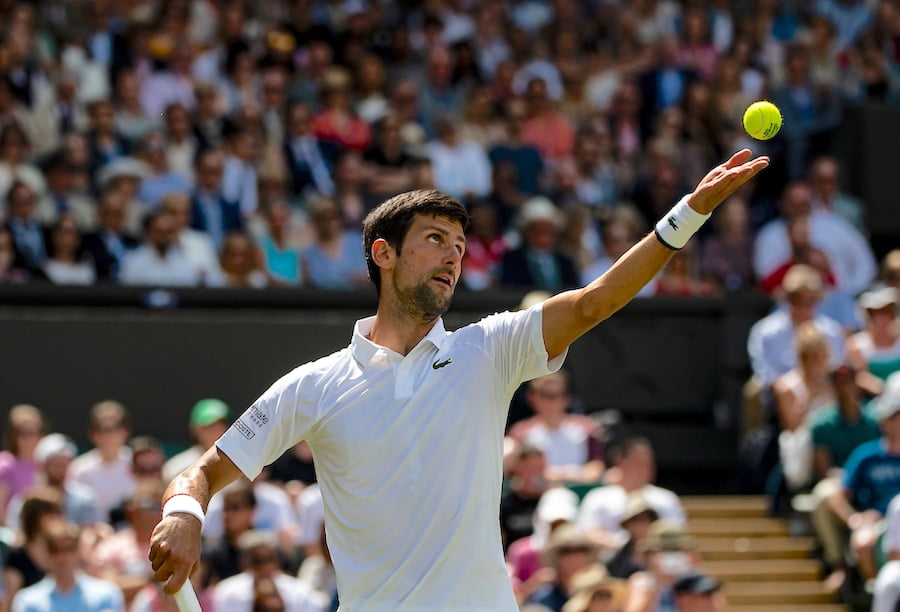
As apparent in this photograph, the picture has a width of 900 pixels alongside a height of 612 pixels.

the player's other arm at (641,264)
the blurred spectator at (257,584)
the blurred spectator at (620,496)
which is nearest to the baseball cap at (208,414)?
the blurred spectator at (257,584)

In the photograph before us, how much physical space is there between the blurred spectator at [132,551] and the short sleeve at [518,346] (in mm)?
5240

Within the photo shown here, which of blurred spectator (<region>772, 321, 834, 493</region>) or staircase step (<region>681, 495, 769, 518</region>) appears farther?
staircase step (<region>681, 495, 769, 518</region>)

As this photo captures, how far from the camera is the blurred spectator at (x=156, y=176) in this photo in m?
13.5

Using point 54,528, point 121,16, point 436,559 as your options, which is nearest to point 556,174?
point 121,16

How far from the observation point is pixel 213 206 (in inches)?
533

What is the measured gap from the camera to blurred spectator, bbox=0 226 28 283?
41.5 ft

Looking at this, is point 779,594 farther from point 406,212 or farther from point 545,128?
point 406,212

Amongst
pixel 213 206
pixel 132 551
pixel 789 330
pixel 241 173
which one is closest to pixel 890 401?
pixel 789 330

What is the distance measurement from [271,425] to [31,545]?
508cm

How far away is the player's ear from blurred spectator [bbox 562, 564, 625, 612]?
4308 mm

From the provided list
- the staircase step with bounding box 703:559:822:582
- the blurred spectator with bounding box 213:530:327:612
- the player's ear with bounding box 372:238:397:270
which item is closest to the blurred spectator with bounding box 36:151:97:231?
the blurred spectator with bounding box 213:530:327:612

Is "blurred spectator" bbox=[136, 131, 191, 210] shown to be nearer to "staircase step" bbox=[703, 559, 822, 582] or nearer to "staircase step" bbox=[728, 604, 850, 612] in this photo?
"staircase step" bbox=[703, 559, 822, 582]

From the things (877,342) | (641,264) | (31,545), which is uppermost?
(641,264)

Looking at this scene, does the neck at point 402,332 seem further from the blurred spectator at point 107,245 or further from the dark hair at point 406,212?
the blurred spectator at point 107,245
